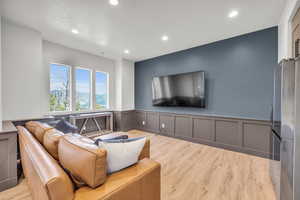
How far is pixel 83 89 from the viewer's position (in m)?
4.46

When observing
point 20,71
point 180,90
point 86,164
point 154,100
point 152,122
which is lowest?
point 152,122

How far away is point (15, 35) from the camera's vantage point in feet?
9.06

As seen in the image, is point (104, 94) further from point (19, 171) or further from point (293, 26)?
point (293, 26)

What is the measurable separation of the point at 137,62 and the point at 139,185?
4973 mm

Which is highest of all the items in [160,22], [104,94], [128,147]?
[160,22]

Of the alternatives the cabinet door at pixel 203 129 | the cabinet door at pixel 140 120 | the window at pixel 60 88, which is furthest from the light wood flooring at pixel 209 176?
the window at pixel 60 88

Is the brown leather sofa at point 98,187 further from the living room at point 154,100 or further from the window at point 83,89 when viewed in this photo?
the window at point 83,89

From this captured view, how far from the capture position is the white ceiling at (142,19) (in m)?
2.13

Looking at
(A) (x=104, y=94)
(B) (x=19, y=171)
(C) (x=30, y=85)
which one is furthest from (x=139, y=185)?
(A) (x=104, y=94)

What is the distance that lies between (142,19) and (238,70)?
2.52 metres

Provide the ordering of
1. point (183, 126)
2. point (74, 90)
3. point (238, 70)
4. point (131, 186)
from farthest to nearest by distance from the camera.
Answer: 1. point (74, 90)
2. point (183, 126)
3. point (238, 70)
4. point (131, 186)

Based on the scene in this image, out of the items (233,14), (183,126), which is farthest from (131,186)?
(183,126)

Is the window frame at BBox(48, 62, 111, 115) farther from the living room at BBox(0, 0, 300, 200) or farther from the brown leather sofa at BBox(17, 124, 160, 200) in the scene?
the brown leather sofa at BBox(17, 124, 160, 200)

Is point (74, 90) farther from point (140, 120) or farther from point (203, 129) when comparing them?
point (203, 129)
